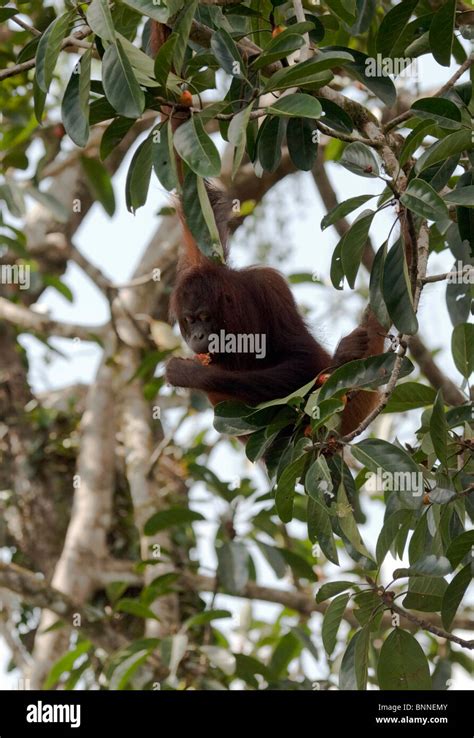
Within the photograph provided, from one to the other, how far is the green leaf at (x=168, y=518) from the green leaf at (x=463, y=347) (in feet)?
8.17

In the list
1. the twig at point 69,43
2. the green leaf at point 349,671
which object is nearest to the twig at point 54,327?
the twig at point 69,43

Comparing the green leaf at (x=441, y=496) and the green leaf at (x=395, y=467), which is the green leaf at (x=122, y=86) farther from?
the green leaf at (x=441, y=496)

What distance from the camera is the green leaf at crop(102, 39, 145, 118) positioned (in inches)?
117

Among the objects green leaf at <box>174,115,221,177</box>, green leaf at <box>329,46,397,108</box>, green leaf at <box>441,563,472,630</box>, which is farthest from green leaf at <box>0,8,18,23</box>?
green leaf at <box>441,563,472,630</box>

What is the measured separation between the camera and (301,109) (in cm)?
305

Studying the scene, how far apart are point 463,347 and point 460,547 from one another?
1.10m

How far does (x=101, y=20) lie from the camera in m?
2.89

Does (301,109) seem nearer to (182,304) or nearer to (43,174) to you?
(182,304)

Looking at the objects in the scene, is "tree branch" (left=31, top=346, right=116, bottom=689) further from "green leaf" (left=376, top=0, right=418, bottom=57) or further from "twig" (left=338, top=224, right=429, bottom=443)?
"twig" (left=338, top=224, right=429, bottom=443)

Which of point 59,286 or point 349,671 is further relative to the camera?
point 59,286

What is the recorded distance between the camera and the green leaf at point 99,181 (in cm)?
791

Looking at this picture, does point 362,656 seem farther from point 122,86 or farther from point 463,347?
point 122,86

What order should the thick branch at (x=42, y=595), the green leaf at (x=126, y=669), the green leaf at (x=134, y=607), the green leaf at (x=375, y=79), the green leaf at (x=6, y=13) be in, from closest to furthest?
the green leaf at (x=6, y=13) → the green leaf at (x=375, y=79) → the green leaf at (x=126, y=669) → the green leaf at (x=134, y=607) → the thick branch at (x=42, y=595)

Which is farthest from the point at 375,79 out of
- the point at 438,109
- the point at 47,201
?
the point at 47,201
